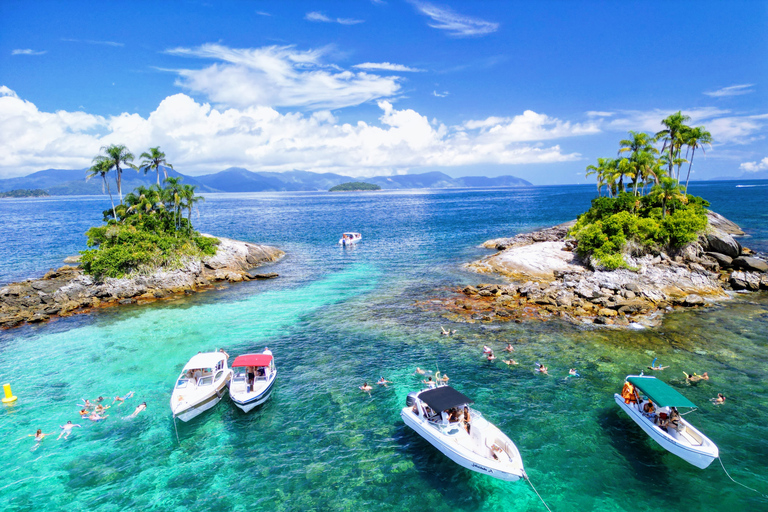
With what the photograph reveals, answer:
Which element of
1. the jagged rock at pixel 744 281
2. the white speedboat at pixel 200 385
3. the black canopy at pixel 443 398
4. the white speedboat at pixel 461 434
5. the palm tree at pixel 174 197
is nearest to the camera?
the white speedboat at pixel 461 434

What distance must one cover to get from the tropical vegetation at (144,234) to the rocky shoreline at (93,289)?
4.55ft

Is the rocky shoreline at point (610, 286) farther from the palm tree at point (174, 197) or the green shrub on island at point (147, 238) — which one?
the palm tree at point (174, 197)

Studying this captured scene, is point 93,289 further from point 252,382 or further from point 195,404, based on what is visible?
point 252,382

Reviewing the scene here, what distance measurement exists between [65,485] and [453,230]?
283 ft

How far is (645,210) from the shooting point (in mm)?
52531

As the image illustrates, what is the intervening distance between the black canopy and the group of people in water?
16765mm

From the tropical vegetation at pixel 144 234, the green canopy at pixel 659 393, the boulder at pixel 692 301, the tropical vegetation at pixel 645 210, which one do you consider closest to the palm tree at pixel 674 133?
the tropical vegetation at pixel 645 210

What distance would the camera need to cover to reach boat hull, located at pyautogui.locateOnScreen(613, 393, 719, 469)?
1669cm

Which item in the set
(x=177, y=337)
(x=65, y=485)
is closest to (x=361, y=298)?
(x=177, y=337)

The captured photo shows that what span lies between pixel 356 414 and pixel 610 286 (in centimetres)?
3166

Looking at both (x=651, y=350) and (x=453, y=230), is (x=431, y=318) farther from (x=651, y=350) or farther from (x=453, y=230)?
(x=453, y=230)

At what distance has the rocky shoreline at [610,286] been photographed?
35.6 metres

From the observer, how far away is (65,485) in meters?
17.5

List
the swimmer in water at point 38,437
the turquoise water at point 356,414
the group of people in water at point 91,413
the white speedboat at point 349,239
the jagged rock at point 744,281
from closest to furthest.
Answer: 1. the turquoise water at point 356,414
2. the swimmer in water at point 38,437
3. the group of people in water at point 91,413
4. the jagged rock at point 744,281
5. the white speedboat at point 349,239
